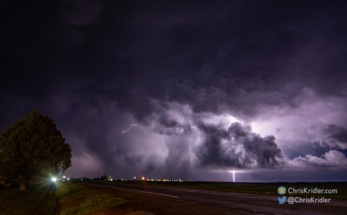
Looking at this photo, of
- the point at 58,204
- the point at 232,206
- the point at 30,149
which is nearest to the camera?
the point at 232,206

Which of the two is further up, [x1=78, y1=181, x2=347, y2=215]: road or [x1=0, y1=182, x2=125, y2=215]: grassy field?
[x1=78, y1=181, x2=347, y2=215]: road

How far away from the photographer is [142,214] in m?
10.3

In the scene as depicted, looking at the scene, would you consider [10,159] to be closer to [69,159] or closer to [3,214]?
[69,159]

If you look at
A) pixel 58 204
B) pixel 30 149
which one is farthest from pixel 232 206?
pixel 30 149

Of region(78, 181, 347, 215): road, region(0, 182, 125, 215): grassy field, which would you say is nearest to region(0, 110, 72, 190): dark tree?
region(0, 182, 125, 215): grassy field

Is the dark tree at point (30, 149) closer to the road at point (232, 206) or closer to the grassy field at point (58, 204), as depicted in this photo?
the grassy field at point (58, 204)

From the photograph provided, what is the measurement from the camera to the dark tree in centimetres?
3005

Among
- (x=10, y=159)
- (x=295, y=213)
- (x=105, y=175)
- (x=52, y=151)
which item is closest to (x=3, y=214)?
(x=10, y=159)

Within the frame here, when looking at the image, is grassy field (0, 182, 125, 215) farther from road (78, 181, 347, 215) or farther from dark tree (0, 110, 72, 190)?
dark tree (0, 110, 72, 190)

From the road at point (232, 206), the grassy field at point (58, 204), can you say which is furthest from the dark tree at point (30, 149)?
the road at point (232, 206)

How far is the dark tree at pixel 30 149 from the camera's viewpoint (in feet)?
98.6

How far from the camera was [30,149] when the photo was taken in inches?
1238

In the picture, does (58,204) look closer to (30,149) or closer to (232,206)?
(30,149)

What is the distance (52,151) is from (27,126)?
216 inches
